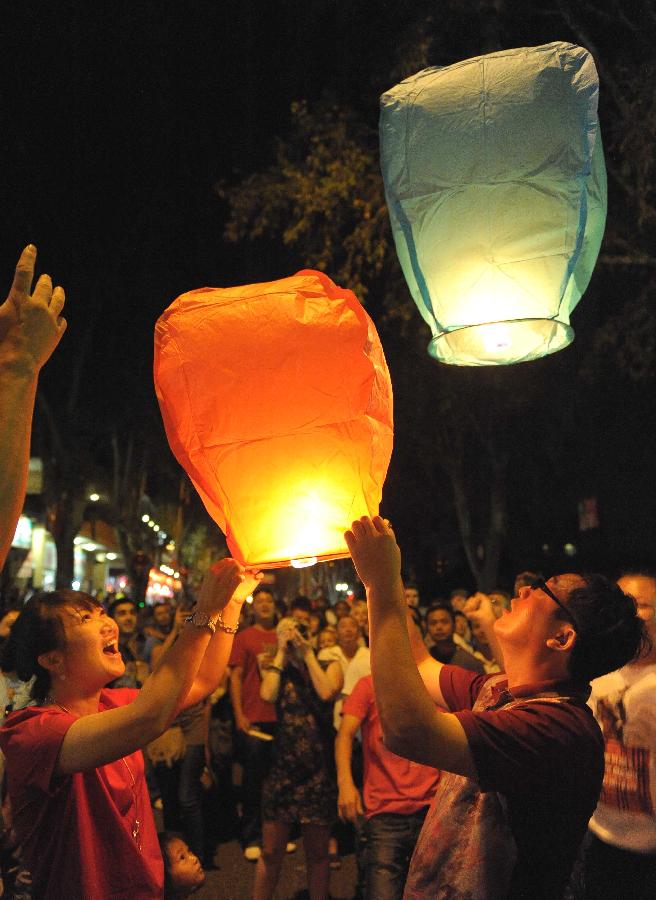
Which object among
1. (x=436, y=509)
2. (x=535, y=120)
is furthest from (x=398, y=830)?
(x=436, y=509)

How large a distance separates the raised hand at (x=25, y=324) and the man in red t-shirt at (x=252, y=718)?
5.43 metres

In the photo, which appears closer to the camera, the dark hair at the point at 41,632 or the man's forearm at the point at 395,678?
the man's forearm at the point at 395,678

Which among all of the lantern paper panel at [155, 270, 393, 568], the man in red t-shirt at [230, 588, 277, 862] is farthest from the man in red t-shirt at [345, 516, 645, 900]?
the man in red t-shirt at [230, 588, 277, 862]

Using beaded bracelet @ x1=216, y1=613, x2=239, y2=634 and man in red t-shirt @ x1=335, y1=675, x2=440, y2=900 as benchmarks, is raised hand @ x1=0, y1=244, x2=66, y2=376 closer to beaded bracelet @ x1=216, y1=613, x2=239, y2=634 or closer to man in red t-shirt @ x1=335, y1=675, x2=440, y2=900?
beaded bracelet @ x1=216, y1=613, x2=239, y2=634

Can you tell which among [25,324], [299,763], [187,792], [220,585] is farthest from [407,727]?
[187,792]

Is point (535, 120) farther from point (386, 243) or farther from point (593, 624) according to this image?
point (386, 243)

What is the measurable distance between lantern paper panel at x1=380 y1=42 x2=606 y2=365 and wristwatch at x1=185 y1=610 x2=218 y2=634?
1.33 meters

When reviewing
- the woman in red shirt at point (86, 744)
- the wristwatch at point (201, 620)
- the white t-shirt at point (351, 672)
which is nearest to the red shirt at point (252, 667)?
the white t-shirt at point (351, 672)

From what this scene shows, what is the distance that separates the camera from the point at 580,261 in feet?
9.49

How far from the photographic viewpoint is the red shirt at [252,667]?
757 centimetres

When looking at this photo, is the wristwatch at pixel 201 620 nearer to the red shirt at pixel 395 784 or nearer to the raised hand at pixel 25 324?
the raised hand at pixel 25 324

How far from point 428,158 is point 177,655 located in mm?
1850

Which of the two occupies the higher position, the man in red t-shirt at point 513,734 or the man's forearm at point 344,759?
the man in red t-shirt at point 513,734

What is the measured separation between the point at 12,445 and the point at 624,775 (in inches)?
109
